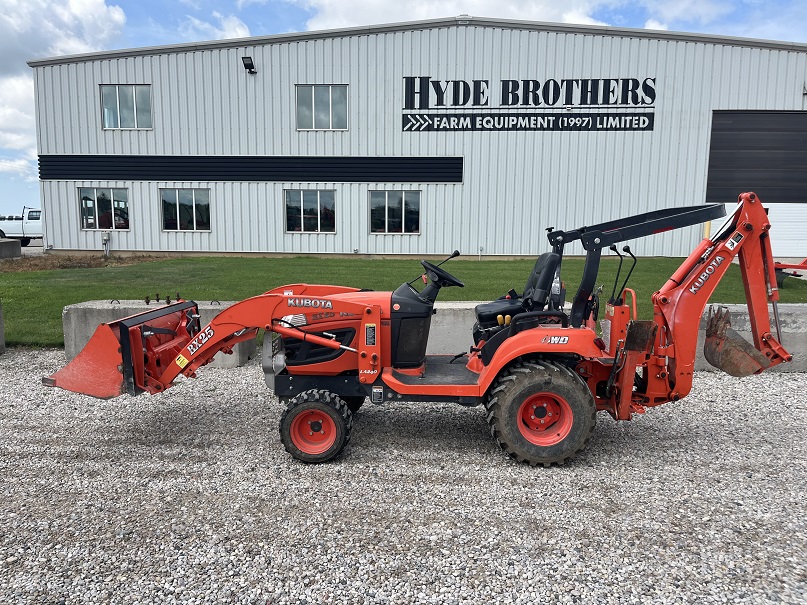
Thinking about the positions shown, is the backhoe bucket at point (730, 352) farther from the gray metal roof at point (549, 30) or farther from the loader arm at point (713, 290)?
the gray metal roof at point (549, 30)

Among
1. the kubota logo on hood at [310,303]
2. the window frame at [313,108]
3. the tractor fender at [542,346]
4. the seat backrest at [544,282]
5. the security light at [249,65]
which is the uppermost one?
the security light at [249,65]

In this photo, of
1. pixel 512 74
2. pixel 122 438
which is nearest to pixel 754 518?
pixel 122 438

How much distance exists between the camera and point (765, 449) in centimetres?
442

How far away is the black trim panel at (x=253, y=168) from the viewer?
706 inches

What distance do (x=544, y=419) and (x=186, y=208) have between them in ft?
57.8

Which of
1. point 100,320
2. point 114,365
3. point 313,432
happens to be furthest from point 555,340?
point 100,320

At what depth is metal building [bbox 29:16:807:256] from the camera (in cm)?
1717

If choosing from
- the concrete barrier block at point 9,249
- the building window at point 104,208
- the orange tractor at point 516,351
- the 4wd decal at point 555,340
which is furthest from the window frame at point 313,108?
the 4wd decal at point 555,340

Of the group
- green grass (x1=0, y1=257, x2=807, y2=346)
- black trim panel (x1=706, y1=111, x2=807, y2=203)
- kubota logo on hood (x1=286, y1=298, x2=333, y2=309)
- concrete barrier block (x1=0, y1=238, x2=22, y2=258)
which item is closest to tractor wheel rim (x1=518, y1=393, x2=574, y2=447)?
kubota logo on hood (x1=286, y1=298, x2=333, y2=309)

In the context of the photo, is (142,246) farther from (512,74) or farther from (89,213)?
(512,74)

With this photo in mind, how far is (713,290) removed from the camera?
4.04 m

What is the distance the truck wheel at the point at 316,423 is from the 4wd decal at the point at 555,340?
62.4 inches

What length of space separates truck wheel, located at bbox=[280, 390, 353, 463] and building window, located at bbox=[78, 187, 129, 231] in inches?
703

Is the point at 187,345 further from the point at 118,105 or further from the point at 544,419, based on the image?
the point at 118,105
